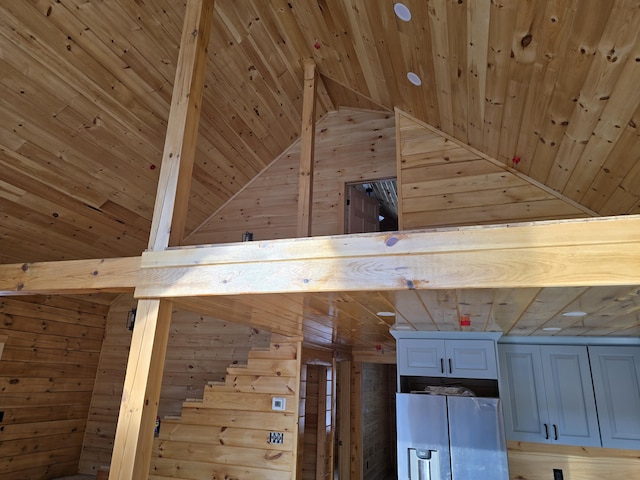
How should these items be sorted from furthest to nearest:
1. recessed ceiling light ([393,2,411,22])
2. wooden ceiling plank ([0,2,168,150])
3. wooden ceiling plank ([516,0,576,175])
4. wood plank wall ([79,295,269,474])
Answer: wood plank wall ([79,295,269,474]) < wooden ceiling plank ([0,2,168,150]) < recessed ceiling light ([393,2,411,22]) < wooden ceiling plank ([516,0,576,175])

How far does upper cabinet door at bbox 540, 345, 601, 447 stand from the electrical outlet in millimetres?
2338

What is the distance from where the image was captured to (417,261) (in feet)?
5.63

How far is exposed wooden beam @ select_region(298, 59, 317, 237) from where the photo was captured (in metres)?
3.34

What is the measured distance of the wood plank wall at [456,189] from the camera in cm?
305

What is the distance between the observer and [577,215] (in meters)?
2.89

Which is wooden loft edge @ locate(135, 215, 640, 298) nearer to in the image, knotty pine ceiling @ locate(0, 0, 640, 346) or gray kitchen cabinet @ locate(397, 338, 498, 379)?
knotty pine ceiling @ locate(0, 0, 640, 346)

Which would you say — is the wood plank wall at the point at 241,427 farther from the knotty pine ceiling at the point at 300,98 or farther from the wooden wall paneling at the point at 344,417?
the wooden wall paneling at the point at 344,417

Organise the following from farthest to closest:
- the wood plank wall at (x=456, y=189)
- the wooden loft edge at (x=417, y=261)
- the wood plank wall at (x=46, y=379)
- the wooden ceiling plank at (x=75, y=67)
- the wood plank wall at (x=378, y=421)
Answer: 1. the wood plank wall at (x=378, y=421)
2. the wood plank wall at (x=46, y=379)
3. the wood plank wall at (x=456, y=189)
4. the wooden ceiling plank at (x=75, y=67)
5. the wooden loft edge at (x=417, y=261)

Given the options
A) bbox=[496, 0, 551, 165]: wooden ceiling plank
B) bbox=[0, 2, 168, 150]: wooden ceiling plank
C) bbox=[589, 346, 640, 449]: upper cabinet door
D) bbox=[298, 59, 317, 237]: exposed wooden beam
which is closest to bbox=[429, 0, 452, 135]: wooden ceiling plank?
bbox=[496, 0, 551, 165]: wooden ceiling plank

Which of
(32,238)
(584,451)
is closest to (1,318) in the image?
(32,238)

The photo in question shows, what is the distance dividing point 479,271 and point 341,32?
234cm

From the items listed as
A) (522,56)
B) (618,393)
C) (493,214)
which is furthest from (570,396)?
(522,56)

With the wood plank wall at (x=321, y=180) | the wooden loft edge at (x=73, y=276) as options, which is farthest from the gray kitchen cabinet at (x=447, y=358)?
the wooden loft edge at (x=73, y=276)

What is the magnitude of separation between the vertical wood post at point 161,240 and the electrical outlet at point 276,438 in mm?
2125
